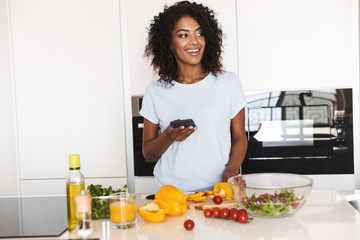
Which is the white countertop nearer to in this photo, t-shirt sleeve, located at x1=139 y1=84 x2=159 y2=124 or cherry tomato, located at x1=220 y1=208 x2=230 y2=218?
cherry tomato, located at x1=220 y1=208 x2=230 y2=218

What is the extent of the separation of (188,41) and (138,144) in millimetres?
1128

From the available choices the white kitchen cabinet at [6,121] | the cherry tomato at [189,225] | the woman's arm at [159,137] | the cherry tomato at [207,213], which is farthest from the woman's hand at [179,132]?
the white kitchen cabinet at [6,121]

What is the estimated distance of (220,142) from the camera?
1.90m

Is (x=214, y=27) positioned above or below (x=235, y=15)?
below

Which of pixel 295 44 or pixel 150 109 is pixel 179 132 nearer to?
pixel 150 109

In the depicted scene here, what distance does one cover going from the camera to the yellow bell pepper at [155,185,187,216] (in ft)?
4.27

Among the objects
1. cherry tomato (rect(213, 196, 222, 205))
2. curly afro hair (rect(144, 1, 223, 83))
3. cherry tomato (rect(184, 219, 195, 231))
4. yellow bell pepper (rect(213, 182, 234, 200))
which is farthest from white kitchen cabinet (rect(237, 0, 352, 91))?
cherry tomato (rect(184, 219, 195, 231))

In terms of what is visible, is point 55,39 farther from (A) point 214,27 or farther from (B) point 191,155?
(B) point 191,155

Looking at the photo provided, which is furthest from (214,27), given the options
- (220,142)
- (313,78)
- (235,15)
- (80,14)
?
(80,14)

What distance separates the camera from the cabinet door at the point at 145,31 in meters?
2.78

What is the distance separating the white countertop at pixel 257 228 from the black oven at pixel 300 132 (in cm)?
147

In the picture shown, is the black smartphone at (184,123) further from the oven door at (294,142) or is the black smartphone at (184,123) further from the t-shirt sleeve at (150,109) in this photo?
the oven door at (294,142)

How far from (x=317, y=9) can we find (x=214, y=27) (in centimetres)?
106

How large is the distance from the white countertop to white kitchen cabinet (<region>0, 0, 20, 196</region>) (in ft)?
6.49
